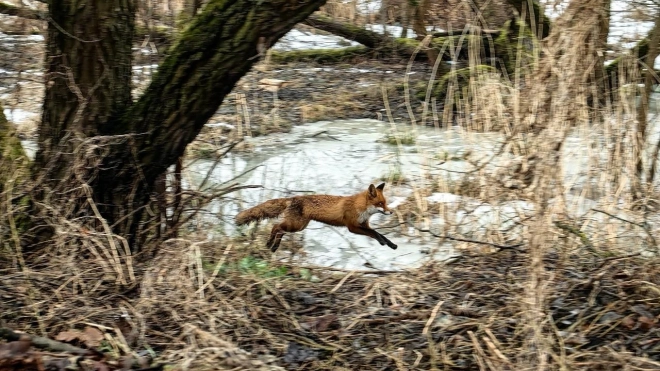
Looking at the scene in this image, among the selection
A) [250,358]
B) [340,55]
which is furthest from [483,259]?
[340,55]

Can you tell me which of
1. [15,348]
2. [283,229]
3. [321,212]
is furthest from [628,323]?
[15,348]

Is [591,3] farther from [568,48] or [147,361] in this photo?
[147,361]

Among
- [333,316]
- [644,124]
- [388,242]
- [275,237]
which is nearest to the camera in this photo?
[333,316]

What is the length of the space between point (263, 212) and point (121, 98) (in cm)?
146

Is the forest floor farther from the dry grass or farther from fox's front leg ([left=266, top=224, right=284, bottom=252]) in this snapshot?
fox's front leg ([left=266, top=224, right=284, bottom=252])

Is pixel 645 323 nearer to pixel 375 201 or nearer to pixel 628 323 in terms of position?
pixel 628 323

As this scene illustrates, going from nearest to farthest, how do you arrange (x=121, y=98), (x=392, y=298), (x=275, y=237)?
1. (x=392, y=298)
2. (x=121, y=98)
3. (x=275, y=237)

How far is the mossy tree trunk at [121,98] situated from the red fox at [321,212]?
1118 millimetres

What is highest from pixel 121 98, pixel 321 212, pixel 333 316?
pixel 121 98

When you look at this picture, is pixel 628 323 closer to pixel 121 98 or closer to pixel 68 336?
pixel 68 336

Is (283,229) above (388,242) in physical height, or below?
above

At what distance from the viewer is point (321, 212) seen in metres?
5.63

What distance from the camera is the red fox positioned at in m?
5.55

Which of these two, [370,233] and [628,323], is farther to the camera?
[370,233]
